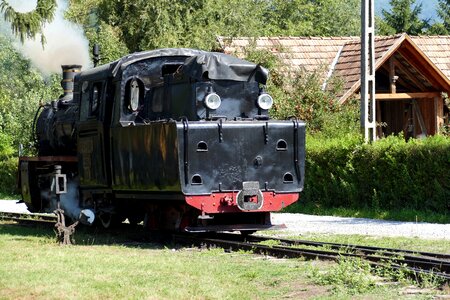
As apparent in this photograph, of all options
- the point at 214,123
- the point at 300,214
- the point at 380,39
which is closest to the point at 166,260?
the point at 214,123

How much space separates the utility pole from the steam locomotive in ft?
20.2

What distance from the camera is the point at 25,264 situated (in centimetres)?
1375

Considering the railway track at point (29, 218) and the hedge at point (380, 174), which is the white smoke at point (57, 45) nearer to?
the railway track at point (29, 218)

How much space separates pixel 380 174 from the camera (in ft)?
74.0

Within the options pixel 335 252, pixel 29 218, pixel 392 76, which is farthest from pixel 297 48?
pixel 335 252

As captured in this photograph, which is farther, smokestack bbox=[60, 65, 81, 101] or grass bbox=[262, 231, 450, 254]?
smokestack bbox=[60, 65, 81, 101]

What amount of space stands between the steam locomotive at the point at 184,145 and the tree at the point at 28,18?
833 centimetres

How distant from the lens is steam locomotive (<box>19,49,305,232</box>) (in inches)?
637

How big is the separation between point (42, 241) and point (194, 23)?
24.6 m

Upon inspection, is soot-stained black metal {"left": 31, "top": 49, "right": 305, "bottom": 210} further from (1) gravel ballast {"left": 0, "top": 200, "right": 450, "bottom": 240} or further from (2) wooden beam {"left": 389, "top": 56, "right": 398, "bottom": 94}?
(2) wooden beam {"left": 389, "top": 56, "right": 398, "bottom": 94}

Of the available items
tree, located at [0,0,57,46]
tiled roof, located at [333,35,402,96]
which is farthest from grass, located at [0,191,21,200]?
tiled roof, located at [333,35,402,96]

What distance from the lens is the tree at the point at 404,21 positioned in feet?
206

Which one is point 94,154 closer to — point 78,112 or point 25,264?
point 78,112

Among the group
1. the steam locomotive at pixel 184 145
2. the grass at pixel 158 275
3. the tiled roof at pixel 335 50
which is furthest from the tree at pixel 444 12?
the grass at pixel 158 275
